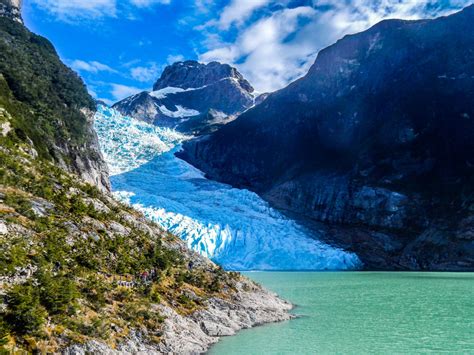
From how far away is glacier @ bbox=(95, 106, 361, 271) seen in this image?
80.5 m

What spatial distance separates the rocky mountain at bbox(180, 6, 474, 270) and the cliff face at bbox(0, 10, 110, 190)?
58.0 meters

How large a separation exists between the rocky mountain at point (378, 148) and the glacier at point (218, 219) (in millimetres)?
10235

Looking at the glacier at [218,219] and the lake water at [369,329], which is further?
the glacier at [218,219]

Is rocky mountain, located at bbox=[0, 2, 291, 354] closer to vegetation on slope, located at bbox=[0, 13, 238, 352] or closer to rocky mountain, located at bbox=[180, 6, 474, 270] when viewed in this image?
vegetation on slope, located at bbox=[0, 13, 238, 352]

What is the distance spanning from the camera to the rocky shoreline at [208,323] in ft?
46.6

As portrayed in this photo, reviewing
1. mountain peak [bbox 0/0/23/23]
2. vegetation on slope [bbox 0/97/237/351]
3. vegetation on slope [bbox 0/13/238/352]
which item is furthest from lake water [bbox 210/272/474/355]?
mountain peak [bbox 0/0/23/23]

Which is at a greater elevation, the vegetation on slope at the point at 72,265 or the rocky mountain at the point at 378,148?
the rocky mountain at the point at 378,148

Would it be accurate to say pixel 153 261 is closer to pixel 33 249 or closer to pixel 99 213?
pixel 99 213

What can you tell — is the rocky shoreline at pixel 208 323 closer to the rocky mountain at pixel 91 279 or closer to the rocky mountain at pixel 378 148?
the rocky mountain at pixel 91 279

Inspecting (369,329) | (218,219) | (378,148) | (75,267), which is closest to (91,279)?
A: (75,267)

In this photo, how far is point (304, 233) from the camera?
89.7 m

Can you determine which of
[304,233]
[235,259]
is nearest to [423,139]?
[304,233]

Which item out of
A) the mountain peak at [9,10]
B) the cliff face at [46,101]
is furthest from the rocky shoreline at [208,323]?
the mountain peak at [9,10]

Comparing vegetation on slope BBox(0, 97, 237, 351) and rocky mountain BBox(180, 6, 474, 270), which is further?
rocky mountain BBox(180, 6, 474, 270)
